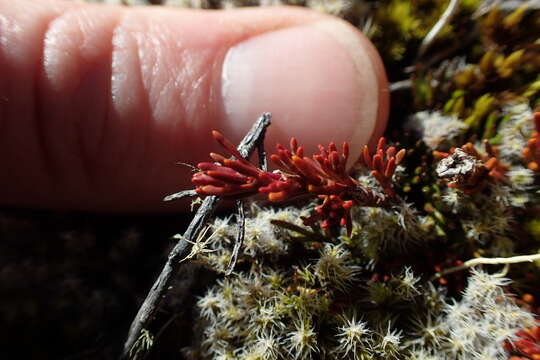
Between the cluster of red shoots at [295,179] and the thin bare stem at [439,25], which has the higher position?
the thin bare stem at [439,25]

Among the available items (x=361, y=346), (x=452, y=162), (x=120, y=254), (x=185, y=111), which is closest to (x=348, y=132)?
(x=452, y=162)

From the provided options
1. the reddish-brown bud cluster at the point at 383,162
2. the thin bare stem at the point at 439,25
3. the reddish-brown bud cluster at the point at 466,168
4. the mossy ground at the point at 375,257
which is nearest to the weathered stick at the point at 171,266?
the mossy ground at the point at 375,257

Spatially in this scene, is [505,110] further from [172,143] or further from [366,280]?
[172,143]

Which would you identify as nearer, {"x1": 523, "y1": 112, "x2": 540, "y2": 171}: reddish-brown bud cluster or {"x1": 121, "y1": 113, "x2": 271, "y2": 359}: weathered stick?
{"x1": 121, "y1": 113, "x2": 271, "y2": 359}: weathered stick

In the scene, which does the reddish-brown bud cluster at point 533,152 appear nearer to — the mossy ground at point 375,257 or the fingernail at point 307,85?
the mossy ground at point 375,257

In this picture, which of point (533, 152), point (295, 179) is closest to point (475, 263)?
point (533, 152)

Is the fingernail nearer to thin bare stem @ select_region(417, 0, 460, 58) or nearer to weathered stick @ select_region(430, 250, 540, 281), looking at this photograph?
thin bare stem @ select_region(417, 0, 460, 58)

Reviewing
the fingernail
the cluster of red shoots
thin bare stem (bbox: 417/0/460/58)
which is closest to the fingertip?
the fingernail
